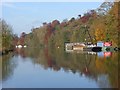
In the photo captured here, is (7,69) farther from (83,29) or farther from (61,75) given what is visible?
(83,29)

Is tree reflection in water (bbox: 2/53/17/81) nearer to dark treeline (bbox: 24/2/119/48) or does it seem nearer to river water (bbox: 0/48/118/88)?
river water (bbox: 0/48/118/88)

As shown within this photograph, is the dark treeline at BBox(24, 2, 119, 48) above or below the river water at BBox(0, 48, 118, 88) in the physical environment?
above

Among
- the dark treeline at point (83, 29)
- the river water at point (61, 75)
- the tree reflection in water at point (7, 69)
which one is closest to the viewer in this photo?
the river water at point (61, 75)

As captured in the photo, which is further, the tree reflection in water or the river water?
the tree reflection in water

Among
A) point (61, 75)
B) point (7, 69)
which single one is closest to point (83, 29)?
point (7, 69)

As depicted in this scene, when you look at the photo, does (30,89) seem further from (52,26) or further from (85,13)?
(52,26)

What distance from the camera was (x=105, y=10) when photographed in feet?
211

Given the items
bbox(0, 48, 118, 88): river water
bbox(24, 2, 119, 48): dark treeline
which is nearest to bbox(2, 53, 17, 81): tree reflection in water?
bbox(0, 48, 118, 88): river water

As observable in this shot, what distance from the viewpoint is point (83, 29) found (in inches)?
3580

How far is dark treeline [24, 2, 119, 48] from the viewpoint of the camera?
5681 cm

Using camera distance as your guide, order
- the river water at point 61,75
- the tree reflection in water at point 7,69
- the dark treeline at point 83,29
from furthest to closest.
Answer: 1. the dark treeline at point 83,29
2. the tree reflection in water at point 7,69
3. the river water at point 61,75

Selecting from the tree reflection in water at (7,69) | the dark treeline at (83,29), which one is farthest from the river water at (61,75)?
the dark treeline at (83,29)

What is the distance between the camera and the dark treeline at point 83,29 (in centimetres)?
5681

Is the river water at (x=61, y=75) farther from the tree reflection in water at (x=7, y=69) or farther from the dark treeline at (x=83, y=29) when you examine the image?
the dark treeline at (x=83, y=29)
